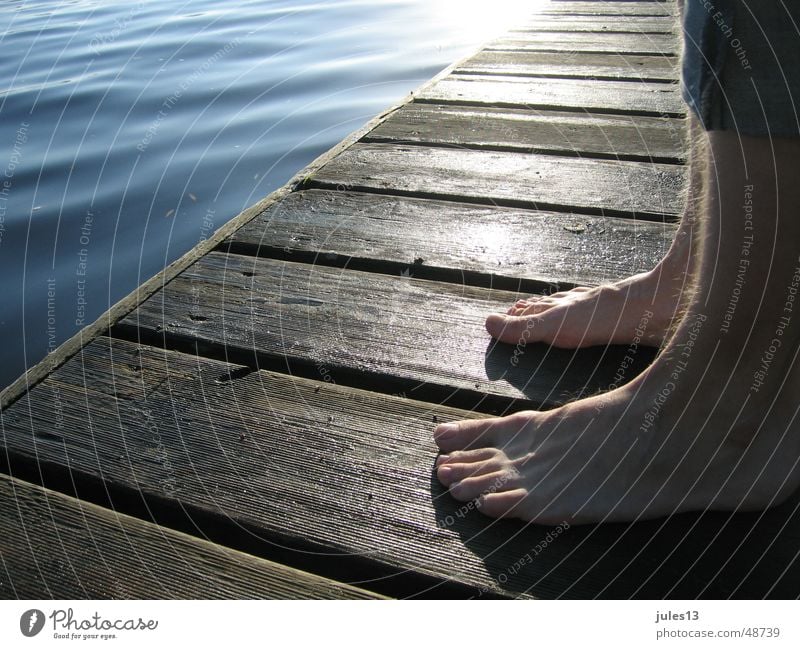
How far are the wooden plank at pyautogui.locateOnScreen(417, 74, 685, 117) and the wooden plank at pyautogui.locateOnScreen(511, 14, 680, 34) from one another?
4.00 ft

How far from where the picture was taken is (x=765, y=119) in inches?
36.1

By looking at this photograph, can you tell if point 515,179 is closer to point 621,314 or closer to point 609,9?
point 621,314

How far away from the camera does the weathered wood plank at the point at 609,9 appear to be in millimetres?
4523

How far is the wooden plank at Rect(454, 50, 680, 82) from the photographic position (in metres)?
3.17

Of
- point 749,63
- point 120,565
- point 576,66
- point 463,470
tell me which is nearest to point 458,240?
point 463,470

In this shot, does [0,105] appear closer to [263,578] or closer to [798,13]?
[263,578]

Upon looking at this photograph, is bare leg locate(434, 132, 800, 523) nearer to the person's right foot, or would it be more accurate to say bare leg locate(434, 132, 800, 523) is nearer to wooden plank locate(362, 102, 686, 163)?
the person's right foot

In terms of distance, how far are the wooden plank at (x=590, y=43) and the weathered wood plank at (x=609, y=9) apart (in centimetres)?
69

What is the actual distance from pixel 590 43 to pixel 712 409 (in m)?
3.26

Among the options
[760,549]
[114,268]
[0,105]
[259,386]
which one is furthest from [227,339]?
[0,105]

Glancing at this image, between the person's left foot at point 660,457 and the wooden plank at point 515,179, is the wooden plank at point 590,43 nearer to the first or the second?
the wooden plank at point 515,179

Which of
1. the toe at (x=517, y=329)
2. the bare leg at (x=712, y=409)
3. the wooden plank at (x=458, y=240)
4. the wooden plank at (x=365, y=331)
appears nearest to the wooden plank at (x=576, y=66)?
the wooden plank at (x=458, y=240)

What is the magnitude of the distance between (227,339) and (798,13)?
113 centimetres

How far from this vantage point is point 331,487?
3.65 feet
